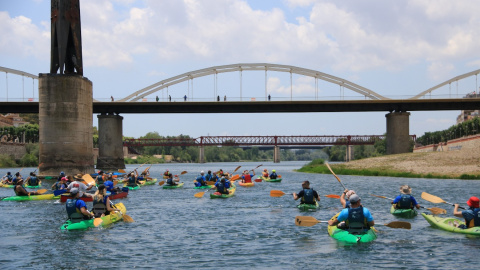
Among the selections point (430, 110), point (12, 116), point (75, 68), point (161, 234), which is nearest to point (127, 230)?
point (161, 234)

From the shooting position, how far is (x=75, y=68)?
5244 centimetres

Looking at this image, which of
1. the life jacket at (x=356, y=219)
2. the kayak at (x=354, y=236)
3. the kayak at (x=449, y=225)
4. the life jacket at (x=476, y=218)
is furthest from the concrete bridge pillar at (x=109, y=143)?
the life jacket at (x=476, y=218)

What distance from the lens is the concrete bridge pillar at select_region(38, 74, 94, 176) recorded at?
48.8m

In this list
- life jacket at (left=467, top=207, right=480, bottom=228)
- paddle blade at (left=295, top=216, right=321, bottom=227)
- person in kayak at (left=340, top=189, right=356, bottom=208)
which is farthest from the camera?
paddle blade at (left=295, top=216, right=321, bottom=227)

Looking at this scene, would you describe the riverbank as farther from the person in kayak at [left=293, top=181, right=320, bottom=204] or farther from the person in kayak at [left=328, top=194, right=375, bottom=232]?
the person in kayak at [left=328, top=194, right=375, bottom=232]

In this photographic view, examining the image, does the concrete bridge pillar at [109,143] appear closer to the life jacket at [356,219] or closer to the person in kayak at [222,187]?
the person in kayak at [222,187]

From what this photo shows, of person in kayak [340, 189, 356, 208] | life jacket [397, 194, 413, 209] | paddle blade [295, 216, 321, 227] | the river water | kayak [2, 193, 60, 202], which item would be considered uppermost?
person in kayak [340, 189, 356, 208]

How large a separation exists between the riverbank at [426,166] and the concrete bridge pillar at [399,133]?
5.59 m

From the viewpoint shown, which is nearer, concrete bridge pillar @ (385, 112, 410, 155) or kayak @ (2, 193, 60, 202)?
kayak @ (2, 193, 60, 202)

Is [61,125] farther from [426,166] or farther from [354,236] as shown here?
[426,166]

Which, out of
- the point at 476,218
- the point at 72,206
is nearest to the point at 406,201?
the point at 476,218

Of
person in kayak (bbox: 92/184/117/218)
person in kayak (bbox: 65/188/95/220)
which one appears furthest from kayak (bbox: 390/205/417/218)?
person in kayak (bbox: 65/188/95/220)

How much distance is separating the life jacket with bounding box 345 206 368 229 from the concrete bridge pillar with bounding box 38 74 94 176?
37183 mm

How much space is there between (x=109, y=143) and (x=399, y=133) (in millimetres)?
46727
